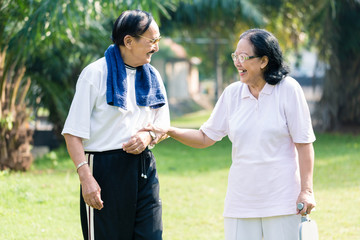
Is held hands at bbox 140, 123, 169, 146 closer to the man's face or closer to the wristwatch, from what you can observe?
the wristwatch

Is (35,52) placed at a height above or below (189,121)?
above

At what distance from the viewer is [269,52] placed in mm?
3430

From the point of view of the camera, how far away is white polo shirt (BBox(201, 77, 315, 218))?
336 cm

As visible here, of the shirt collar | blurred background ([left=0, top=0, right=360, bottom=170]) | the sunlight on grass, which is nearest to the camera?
the shirt collar

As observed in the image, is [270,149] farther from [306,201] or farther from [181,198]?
[181,198]

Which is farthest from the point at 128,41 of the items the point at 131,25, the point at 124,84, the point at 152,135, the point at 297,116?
the point at 297,116

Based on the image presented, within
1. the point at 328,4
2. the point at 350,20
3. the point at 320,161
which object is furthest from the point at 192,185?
the point at 350,20

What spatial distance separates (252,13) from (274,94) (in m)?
12.0

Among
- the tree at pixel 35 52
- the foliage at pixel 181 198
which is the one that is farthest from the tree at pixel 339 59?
the tree at pixel 35 52

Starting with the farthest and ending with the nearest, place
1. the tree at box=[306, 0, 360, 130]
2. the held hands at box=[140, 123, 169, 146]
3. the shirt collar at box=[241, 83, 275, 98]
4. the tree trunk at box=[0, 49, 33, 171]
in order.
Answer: the tree at box=[306, 0, 360, 130] < the tree trunk at box=[0, 49, 33, 171] < the held hands at box=[140, 123, 169, 146] < the shirt collar at box=[241, 83, 275, 98]

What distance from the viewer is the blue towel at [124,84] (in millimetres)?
3352

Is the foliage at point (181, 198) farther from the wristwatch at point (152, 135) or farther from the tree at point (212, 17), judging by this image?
the tree at point (212, 17)

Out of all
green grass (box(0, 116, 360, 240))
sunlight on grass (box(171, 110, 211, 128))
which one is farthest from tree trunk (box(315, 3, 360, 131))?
sunlight on grass (box(171, 110, 211, 128))

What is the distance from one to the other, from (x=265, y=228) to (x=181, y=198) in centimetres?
447
